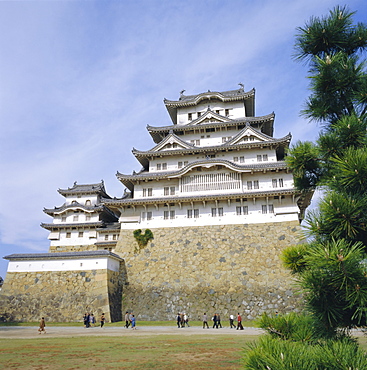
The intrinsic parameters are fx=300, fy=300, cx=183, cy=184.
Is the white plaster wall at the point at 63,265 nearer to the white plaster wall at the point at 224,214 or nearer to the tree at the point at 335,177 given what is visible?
the white plaster wall at the point at 224,214

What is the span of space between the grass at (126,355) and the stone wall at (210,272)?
12.7 m

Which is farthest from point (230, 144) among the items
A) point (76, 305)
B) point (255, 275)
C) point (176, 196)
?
point (76, 305)

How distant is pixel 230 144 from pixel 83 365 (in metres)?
27.5

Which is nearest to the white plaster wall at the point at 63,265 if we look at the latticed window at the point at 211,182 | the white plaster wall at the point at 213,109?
the latticed window at the point at 211,182

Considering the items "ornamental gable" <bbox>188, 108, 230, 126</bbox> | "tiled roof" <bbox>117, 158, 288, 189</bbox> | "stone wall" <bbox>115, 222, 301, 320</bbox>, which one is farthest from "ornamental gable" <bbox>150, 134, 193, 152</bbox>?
"stone wall" <bbox>115, 222, 301, 320</bbox>

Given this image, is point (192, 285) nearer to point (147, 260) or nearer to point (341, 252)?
point (147, 260)

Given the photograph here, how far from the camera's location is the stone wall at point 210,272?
25.1 metres

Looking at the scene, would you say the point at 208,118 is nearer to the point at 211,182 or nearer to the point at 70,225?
the point at 211,182

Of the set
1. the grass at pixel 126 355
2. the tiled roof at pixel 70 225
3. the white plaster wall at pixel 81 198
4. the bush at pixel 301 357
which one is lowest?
the grass at pixel 126 355

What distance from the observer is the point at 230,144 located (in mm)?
33062

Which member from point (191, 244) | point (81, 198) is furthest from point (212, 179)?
point (81, 198)

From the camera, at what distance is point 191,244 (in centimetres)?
2852

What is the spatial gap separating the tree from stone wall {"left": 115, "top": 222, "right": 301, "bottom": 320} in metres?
21.3

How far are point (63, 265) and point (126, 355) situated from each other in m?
18.9
